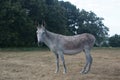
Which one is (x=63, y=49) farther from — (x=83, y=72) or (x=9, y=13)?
(x=9, y=13)

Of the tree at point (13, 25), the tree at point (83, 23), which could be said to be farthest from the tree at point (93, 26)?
the tree at point (13, 25)

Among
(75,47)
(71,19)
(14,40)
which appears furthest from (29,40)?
(75,47)

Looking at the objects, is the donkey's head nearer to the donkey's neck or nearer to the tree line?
the donkey's neck

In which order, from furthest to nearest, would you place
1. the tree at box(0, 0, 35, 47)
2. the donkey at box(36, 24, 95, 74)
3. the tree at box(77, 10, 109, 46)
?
1. the tree at box(77, 10, 109, 46)
2. the tree at box(0, 0, 35, 47)
3. the donkey at box(36, 24, 95, 74)

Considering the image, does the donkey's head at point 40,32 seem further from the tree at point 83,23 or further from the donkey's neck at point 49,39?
the tree at point 83,23

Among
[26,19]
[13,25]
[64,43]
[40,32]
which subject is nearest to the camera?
[40,32]

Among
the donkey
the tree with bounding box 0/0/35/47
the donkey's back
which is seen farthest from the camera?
the tree with bounding box 0/0/35/47

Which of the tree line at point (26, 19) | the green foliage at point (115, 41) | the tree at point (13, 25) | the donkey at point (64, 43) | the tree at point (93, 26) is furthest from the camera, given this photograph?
the tree at point (93, 26)

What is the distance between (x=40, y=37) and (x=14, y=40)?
78.2 ft

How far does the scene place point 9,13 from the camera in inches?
1387

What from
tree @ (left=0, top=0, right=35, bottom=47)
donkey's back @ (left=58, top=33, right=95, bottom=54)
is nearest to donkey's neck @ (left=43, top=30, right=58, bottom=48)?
donkey's back @ (left=58, top=33, right=95, bottom=54)

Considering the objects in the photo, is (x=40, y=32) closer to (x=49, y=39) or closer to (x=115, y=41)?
(x=49, y=39)

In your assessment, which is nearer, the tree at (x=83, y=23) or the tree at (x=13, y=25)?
the tree at (x=13, y=25)

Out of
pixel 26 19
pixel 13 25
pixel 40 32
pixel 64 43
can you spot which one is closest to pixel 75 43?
pixel 64 43
